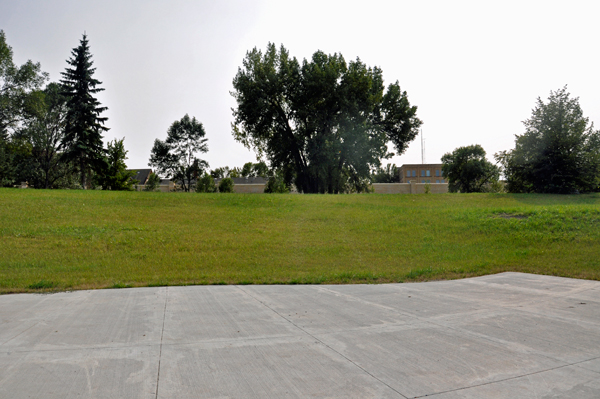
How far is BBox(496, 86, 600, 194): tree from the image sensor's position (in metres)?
27.8

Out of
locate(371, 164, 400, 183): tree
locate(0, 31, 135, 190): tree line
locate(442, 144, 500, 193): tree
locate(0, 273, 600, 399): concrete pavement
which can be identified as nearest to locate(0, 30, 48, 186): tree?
locate(0, 31, 135, 190): tree line

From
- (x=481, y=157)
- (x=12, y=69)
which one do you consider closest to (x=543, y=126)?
(x=481, y=157)

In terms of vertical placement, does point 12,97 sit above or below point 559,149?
above

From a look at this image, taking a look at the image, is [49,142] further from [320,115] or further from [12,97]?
[320,115]

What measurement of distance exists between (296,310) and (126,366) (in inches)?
103

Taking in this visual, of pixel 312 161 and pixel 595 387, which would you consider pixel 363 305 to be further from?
pixel 312 161

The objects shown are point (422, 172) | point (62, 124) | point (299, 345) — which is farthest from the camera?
point (422, 172)

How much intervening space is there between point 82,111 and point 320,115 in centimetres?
2402

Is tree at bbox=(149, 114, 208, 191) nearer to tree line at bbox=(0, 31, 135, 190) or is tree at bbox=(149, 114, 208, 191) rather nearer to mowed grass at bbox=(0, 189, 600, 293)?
tree line at bbox=(0, 31, 135, 190)

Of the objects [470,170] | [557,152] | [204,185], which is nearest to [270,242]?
[557,152]

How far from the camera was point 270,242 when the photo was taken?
1379 cm

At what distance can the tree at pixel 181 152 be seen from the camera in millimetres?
63344

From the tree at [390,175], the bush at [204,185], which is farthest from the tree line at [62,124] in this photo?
the tree at [390,175]

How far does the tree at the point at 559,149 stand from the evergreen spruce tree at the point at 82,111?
128 ft
